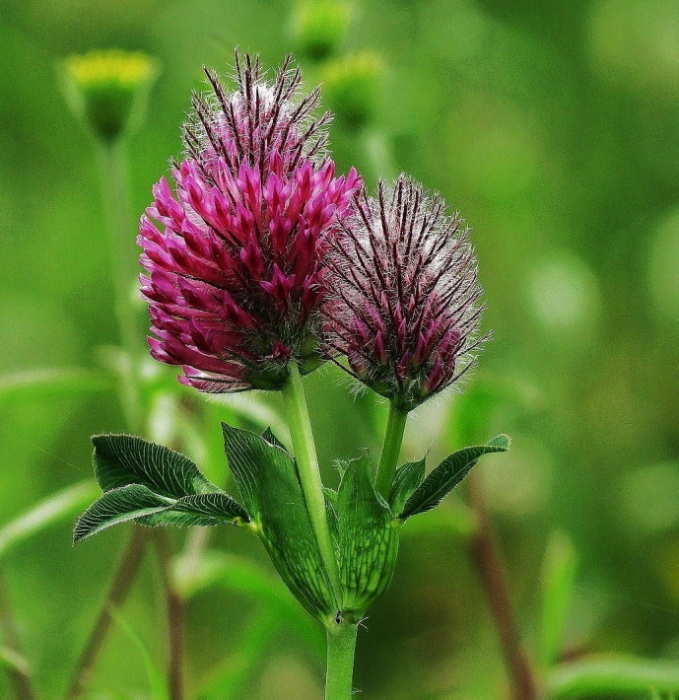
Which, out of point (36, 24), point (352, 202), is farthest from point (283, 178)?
point (36, 24)

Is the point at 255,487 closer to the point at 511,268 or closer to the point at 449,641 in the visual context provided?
the point at 449,641

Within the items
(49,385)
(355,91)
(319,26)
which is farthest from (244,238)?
(319,26)

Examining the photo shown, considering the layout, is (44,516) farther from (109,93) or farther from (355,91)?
(355,91)

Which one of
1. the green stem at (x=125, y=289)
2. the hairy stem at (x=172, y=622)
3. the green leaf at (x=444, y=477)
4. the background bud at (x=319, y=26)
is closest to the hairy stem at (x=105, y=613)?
the hairy stem at (x=172, y=622)

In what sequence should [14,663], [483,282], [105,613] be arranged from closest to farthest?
[14,663], [105,613], [483,282]

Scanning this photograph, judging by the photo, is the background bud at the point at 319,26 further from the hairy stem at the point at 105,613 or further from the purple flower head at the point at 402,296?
the purple flower head at the point at 402,296

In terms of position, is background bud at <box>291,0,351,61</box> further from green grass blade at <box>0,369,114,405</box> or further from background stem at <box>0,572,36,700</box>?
background stem at <box>0,572,36,700</box>

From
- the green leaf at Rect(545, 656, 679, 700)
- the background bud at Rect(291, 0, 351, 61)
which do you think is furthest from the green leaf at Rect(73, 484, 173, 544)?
the background bud at Rect(291, 0, 351, 61)

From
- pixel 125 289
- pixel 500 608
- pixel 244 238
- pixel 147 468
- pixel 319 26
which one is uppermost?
pixel 319 26
